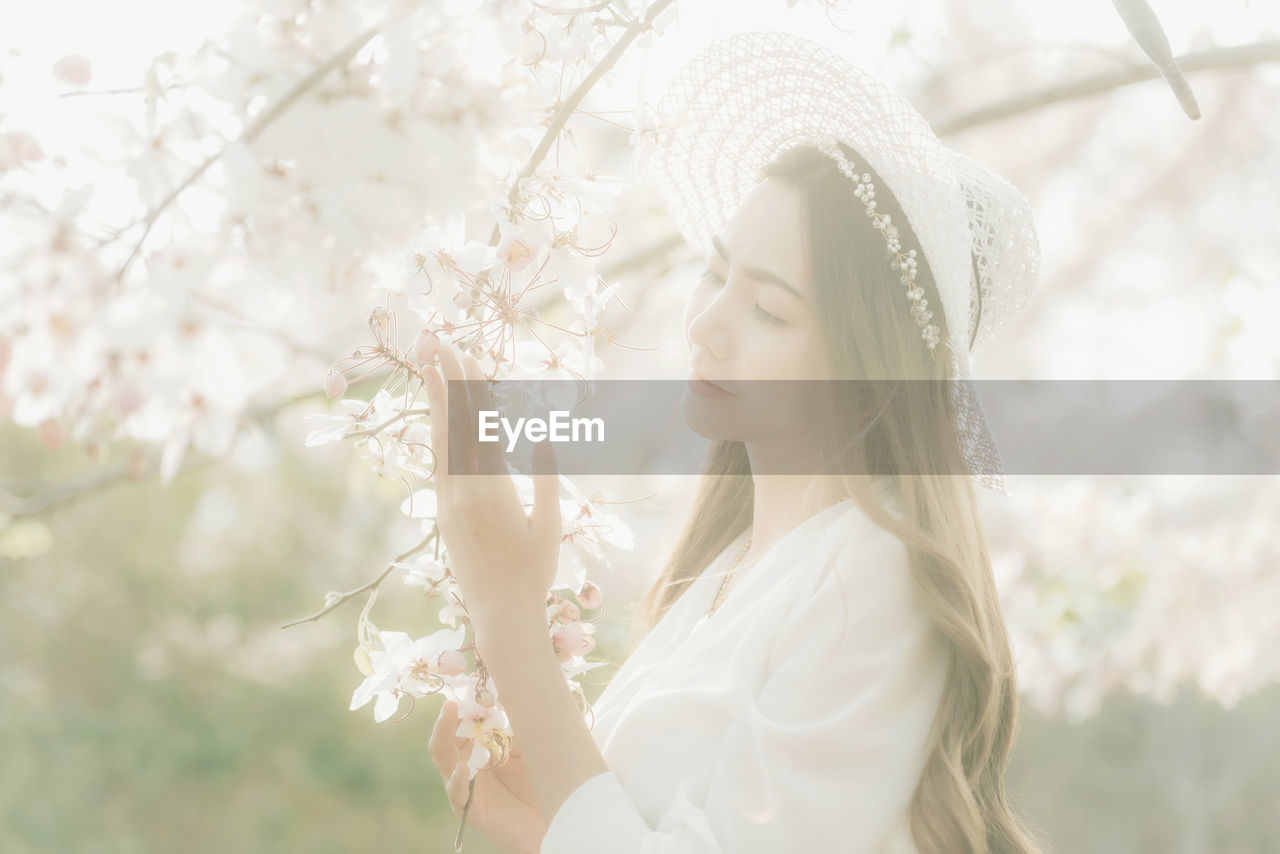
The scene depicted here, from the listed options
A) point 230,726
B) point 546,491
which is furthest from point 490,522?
point 230,726

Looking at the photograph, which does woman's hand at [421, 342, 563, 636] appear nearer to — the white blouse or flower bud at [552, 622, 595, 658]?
flower bud at [552, 622, 595, 658]

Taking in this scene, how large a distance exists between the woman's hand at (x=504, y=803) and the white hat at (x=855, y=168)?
0.68m

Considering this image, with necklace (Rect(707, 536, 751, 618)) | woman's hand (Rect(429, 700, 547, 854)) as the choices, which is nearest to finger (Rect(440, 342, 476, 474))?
A: woman's hand (Rect(429, 700, 547, 854))

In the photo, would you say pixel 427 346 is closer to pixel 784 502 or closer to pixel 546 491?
pixel 546 491

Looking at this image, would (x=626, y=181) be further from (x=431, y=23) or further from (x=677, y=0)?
(x=431, y=23)

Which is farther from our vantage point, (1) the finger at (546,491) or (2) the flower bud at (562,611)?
(2) the flower bud at (562,611)

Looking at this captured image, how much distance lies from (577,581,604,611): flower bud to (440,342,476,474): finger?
21cm

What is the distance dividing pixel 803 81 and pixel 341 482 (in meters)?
6.26

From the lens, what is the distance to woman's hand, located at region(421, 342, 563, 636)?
1035mm

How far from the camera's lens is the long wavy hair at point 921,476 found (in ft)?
3.71

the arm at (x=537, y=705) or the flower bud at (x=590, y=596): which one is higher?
the flower bud at (x=590, y=596)

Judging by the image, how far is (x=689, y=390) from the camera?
1.28m

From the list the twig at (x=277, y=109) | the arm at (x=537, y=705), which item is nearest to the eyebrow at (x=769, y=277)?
the arm at (x=537, y=705)

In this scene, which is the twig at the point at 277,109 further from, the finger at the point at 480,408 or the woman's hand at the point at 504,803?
the woman's hand at the point at 504,803
